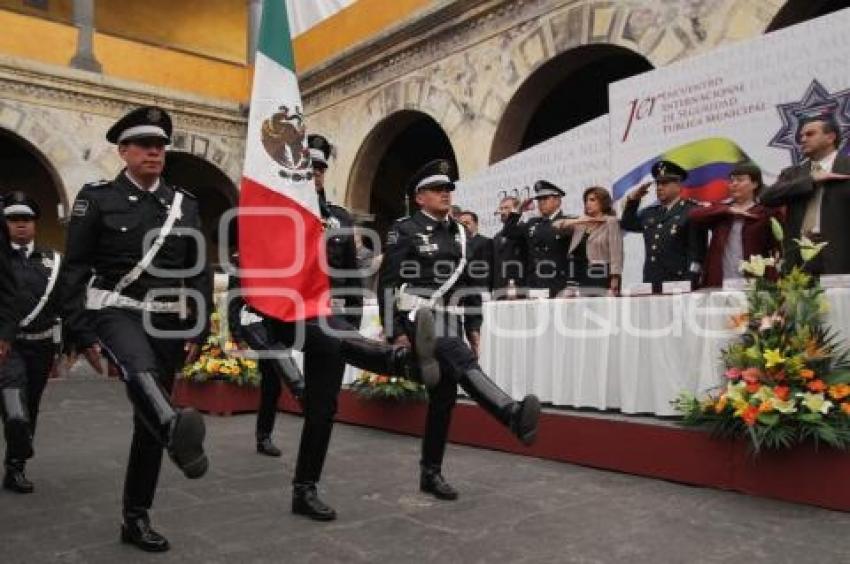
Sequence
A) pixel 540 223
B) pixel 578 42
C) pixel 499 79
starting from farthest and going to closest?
pixel 499 79 < pixel 578 42 < pixel 540 223

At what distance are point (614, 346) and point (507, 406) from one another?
1424 millimetres

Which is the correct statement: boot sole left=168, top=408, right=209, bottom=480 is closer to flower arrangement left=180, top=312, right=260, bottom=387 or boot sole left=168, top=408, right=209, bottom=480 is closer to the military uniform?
the military uniform

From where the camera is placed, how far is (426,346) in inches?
143

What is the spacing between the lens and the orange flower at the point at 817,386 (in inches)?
152

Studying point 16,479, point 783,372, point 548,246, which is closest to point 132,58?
point 548,246

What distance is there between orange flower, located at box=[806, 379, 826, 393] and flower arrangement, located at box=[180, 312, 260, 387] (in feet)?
17.3

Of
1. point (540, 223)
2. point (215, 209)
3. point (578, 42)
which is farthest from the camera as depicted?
point (215, 209)

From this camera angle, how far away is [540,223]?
696cm

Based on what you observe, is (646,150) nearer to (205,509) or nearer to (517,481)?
(517,481)

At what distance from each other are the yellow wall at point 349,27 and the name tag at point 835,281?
10001mm

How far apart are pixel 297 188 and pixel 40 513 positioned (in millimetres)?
2035

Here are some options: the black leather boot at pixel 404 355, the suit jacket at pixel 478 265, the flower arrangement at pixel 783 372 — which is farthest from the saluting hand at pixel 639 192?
the black leather boot at pixel 404 355

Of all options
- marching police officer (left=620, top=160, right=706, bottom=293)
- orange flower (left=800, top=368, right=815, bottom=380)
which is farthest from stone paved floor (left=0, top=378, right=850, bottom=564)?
marching police officer (left=620, top=160, right=706, bottom=293)

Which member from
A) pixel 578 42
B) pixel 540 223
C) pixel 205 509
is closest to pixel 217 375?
pixel 540 223
